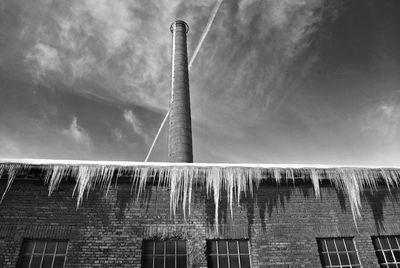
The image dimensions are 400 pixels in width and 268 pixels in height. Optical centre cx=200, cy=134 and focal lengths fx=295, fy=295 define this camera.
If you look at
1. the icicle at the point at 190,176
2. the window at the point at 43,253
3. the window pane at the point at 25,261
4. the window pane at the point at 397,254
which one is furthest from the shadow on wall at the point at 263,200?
the window pane at the point at 25,261

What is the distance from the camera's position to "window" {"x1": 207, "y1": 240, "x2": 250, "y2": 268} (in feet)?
21.5

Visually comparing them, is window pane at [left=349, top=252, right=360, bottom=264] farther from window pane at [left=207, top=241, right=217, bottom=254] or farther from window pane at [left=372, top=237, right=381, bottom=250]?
window pane at [left=207, top=241, right=217, bottom=254]

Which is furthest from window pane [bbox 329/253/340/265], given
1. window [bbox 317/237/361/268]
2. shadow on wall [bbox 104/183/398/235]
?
→ shadow on wall [bbox 104/183/398/235]

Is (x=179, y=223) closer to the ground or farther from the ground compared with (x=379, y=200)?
closer to the ground

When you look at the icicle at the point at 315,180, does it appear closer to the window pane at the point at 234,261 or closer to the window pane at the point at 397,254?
the window pane at the point at 397,254

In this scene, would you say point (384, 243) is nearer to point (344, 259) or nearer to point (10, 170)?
point (344, 259)

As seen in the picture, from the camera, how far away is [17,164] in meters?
6.73

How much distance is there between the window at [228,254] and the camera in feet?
21.5

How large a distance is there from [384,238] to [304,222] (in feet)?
6.90

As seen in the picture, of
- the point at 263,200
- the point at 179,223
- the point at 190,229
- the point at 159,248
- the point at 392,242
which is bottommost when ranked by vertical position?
the point at 159,248

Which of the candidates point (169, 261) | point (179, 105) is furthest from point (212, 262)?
point (179, 105)

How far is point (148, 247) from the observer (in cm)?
Answer: 653

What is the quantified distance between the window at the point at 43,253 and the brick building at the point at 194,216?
0.02 metres

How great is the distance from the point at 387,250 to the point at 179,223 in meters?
5.09
